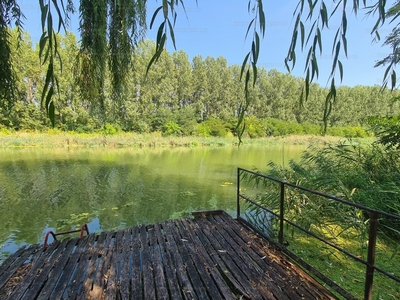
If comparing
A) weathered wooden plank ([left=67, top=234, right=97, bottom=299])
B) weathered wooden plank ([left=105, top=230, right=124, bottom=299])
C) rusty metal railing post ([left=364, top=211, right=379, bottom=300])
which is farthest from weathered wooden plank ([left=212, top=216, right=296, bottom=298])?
weathered wooden plank ([left=67, top=234, right=97, bottom=299])

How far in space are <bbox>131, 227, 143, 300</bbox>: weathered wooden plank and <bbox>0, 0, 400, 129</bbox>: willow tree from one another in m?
1.49

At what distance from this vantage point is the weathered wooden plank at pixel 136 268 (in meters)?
1.70

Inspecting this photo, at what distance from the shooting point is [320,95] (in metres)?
30.2

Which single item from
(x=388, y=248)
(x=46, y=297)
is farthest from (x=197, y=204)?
(x=46, y=297)

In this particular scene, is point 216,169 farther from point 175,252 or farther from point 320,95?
point 320,95

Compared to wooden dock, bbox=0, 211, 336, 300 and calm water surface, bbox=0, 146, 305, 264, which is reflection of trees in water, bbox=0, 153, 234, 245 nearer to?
calm water surface, bbox=0, 146, 305, 264

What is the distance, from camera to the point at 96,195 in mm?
6133

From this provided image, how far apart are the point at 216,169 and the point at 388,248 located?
728 cm

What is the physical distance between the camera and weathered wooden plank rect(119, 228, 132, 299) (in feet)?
5.65

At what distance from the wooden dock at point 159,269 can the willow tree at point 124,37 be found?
4.49 feet

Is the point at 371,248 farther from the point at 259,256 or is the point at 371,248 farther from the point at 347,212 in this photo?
the point at 347,212

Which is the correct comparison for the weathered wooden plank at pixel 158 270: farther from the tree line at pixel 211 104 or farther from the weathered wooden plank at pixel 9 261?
the tree line at pixel 211 104

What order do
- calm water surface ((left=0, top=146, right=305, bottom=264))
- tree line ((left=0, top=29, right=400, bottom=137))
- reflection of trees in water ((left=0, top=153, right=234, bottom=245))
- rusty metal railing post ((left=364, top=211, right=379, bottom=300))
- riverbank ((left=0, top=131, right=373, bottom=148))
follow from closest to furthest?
rusty metal railing post ((left=364, top=211, right=379, bottom=300)) → calm water surface ((left=0, top=146, right=305, bottom=264)) → reflection of trees in water ((left=0, top=153, right=234, bottom=245)) → riverbank ((left=0, top=131, right=373, bottom=148)) → tree line ((left=0, top=29, right=400, bottom=137))

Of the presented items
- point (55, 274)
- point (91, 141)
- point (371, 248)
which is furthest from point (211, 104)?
point (371, 248)
